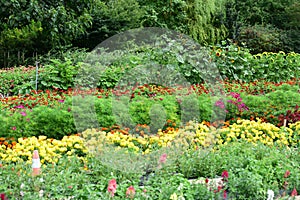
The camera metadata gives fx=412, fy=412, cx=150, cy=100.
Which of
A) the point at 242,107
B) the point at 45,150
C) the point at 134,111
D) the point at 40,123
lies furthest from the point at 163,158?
the point at 242,107

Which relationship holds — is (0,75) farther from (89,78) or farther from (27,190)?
(27,190)

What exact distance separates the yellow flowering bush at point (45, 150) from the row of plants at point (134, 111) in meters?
0.46

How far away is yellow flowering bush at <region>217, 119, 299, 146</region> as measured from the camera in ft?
15.8

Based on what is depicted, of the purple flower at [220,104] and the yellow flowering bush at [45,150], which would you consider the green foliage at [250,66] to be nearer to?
the purple flower at [220,104]

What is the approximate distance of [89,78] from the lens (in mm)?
7324

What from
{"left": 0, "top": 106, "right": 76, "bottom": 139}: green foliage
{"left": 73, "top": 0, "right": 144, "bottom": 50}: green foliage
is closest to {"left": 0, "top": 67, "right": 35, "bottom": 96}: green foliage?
{"left": 0, "top": 106, "right": 76, "bottom": 139}: green foliage

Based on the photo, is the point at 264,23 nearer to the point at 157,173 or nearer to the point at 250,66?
the point at 250,66

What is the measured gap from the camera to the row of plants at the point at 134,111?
491cm

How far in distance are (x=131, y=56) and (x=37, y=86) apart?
194 centimetres

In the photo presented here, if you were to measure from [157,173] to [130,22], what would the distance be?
11316 millimetres

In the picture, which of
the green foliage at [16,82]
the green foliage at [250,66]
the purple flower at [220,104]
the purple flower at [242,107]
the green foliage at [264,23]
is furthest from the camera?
the green foliage at [264,23]

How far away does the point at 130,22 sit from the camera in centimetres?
1434

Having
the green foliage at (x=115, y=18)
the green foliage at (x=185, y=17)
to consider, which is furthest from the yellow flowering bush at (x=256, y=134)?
the green foliage at (x=115, y=18)

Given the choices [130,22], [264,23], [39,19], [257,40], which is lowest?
[257,40]
